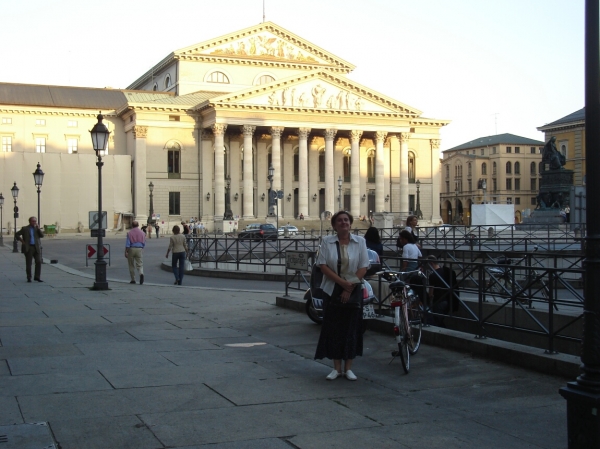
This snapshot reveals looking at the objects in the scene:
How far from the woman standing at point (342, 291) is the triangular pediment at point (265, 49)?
2859 inches

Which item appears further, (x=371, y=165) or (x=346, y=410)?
(x=371, y=165)

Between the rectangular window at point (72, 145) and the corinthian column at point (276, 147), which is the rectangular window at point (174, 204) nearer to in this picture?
the corinthian column at point (276, 147)

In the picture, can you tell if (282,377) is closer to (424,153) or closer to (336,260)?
(336,260)

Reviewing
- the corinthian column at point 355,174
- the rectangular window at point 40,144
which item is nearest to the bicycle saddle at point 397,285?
the corinthian column at point 355,174

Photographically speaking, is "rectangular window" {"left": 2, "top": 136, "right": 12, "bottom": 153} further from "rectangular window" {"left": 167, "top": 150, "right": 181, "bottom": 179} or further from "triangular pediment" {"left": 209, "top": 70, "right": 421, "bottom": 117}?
"triangular pediment" {"left": 209, "top": 70, "right": 421, "bottom": 117}

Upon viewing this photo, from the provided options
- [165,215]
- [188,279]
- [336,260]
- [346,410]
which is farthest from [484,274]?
[165,215]

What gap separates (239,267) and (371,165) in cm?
5862

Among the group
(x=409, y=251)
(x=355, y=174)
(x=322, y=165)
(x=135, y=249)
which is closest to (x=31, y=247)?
(x=135, y=249)

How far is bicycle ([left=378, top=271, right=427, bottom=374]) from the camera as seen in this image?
29.1ft

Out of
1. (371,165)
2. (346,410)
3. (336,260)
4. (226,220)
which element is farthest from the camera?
(371,165)

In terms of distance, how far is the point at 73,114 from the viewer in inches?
3024

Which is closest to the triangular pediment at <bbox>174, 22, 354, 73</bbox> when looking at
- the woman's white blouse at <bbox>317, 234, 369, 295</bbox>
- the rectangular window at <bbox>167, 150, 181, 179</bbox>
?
the rectangular window at <bbox>167, 150, 181, 179</bbox>

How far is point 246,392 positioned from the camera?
7926 millimetres

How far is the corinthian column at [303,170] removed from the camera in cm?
7638
